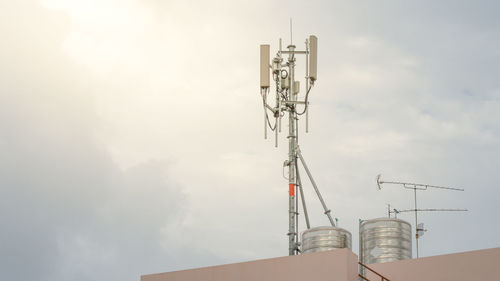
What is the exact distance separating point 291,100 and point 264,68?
45.9 inches

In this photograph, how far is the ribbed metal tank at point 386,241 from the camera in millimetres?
21234

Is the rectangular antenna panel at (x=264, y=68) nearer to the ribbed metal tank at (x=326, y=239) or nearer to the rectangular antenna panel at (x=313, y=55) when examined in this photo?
the rectangular antenna panel at (x=313, y=55)

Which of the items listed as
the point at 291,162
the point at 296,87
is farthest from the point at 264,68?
the point at 291,162

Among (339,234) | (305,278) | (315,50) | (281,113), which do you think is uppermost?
(315,50)

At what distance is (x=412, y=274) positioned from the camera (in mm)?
19656

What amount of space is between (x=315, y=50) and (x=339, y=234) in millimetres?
5628

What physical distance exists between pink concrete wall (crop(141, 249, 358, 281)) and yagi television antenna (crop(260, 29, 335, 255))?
3028 mm

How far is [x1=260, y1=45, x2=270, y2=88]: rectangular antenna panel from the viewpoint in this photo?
74.1ft

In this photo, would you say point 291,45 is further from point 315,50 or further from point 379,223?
point 379,223

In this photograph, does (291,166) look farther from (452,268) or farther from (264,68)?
(452,268)

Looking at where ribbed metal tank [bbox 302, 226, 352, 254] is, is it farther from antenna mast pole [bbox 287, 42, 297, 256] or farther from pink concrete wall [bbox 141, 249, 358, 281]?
antenna mast pole [bbox 287, 42, 297, 256]

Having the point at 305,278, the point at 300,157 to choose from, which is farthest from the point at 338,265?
the point at 300,157

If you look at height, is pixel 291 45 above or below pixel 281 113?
above

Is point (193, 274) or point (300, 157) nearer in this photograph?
point (193, 274)
